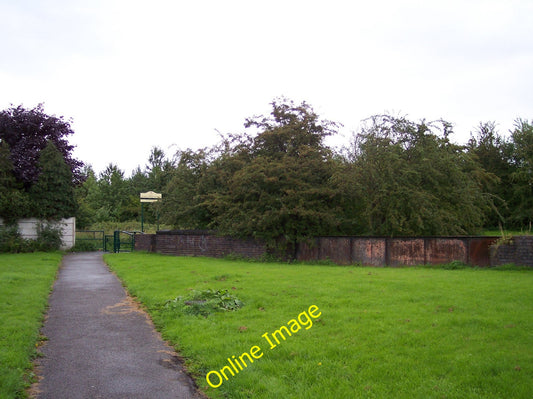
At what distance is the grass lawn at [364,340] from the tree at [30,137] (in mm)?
21570

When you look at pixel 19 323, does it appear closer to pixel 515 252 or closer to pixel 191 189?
pixel 515 252

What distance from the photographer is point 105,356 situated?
23.9 ft

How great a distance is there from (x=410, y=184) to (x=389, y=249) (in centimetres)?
332

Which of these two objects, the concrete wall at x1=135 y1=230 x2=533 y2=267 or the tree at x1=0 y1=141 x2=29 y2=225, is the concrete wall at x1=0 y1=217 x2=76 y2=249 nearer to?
the tree at x1=0 y1=141 x2=29 y2=225

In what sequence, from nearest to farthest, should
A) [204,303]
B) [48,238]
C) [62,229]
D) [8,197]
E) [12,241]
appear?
[204,303]
[12,241]
[8,197]
[48,238]
[62,229]

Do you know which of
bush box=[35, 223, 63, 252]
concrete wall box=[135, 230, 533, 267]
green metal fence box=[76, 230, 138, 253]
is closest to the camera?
concrete wall box=[135, 230, 533, 267]

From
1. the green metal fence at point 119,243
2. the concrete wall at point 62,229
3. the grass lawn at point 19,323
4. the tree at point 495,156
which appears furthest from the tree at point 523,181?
the grass lawn at point 19,323

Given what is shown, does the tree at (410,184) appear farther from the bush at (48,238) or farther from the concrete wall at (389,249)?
the bush at (48,238)

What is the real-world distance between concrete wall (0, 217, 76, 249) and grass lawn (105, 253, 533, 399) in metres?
19.8

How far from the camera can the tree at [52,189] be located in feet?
97.9

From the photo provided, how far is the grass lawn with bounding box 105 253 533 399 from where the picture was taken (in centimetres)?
562

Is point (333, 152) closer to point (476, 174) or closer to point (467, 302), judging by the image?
point (476, 174)

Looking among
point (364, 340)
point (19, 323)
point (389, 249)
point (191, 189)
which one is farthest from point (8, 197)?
point (364, 340)

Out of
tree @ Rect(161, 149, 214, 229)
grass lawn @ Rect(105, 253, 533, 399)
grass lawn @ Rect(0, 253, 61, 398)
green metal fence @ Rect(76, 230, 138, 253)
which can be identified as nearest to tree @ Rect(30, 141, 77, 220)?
green metal fence @ Rect(76, 230, 138, 253)
